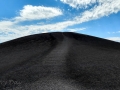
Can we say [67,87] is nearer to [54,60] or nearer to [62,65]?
[62,65]

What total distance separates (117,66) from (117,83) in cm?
668

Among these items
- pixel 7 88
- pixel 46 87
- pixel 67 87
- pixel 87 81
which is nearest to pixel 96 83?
pixel 87 81

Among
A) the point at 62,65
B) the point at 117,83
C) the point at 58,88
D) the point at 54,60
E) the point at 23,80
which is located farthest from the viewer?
the point at 54,60

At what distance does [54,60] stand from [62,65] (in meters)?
3.07

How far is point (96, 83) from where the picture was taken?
1808cm

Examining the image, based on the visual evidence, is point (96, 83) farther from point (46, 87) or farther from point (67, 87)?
point (46, 87)

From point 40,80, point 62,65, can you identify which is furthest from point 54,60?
point 40,80

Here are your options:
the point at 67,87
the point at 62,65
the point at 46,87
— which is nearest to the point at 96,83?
the point at 67,87

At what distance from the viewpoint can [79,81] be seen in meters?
18.7

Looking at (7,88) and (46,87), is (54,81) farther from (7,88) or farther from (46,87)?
(7,88)

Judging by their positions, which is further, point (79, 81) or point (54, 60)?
point (54, 60)

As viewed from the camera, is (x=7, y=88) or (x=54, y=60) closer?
(x=7, y=88)

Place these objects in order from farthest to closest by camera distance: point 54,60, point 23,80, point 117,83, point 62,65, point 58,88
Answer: point 54,60
point 62,65
point 23,80
point 117,83
point 58,88

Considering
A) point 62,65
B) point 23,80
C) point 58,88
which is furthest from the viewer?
point 62,65
